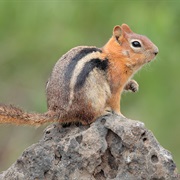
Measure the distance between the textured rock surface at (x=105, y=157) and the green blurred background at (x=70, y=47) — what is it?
586 centimetres

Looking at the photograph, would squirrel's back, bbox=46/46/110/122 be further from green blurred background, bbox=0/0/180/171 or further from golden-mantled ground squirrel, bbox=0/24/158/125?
green blurred background, bbox=0/0/180/171

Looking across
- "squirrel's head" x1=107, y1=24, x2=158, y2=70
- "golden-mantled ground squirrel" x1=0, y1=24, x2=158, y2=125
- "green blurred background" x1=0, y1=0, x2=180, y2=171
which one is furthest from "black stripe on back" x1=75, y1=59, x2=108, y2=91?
"green blurred background" x1=0, y1=0, x2=180, y2=171

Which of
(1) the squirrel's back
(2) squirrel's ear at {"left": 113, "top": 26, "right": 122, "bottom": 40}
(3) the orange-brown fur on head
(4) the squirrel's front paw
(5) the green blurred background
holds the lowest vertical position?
(1) the squirrel's back

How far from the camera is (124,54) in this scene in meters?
7.84

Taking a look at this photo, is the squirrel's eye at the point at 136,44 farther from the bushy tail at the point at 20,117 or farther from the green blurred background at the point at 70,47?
the green blurred background at the point at 70,47

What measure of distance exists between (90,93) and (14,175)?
33.5 inches

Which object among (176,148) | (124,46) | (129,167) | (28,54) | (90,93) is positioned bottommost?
(129,167)

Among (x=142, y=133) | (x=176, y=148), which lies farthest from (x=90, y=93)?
(x=176, y=148)

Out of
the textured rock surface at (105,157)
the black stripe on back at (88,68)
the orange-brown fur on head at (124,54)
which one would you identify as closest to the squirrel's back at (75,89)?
the black stripe on back at (88,68)

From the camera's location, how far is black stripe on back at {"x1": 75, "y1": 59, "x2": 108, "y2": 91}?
7262mm

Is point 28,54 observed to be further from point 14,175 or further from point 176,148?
point 14,175

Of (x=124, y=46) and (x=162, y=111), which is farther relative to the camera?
(x=162, y=111)

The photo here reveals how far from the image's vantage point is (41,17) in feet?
43.7

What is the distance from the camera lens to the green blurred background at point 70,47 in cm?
1302
